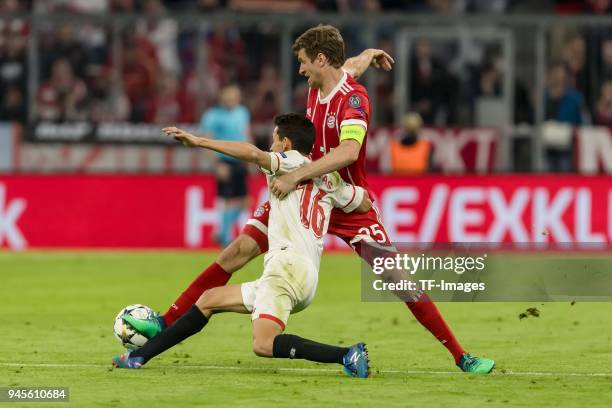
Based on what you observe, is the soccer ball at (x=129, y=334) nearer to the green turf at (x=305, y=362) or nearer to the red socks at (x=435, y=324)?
the green turf at (x=305, y=362)

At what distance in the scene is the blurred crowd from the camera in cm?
2389

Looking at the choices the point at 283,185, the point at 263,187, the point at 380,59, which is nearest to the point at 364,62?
the point at 380,59

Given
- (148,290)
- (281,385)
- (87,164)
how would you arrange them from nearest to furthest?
(281,385) → (148,290) → (87,164)

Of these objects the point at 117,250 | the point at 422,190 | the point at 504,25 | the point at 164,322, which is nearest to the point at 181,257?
the point at 117,250

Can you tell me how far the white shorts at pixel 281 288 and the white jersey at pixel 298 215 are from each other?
0.26ft

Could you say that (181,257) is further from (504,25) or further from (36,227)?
(504,25)

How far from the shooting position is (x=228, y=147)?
9078 millimetres

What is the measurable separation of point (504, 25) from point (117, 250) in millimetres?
7748

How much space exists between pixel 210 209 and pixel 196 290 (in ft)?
32.8

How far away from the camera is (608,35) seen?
2420 centimetres

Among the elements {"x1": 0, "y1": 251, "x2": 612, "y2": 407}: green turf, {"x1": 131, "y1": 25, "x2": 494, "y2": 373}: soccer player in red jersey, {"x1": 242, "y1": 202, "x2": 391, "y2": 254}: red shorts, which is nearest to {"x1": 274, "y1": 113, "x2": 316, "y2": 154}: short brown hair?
{"x1": 131, "y1": 25, "x2": 494, "y2": 373}: soccer player in red jersey

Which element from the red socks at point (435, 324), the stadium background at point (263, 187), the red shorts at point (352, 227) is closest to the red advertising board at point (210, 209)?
the stadium background at point (263, 187)

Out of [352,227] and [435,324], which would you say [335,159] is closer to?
[352,227]

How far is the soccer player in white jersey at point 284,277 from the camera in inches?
361
